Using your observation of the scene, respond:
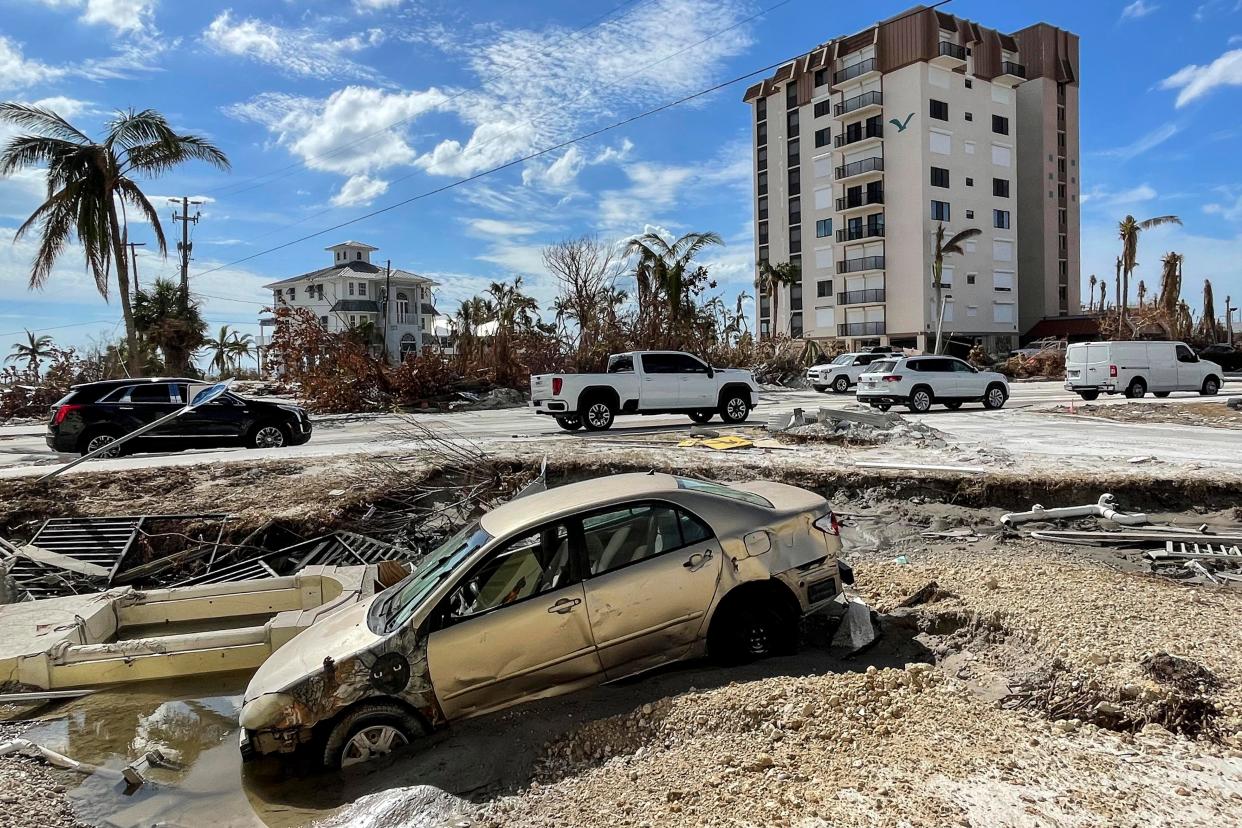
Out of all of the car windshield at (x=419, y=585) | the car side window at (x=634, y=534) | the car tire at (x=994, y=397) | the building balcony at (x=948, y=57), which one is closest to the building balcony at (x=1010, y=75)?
the building balcony at (x=948, y=57)

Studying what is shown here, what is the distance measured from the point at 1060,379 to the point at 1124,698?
144 ft

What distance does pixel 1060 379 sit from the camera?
43.1 meters

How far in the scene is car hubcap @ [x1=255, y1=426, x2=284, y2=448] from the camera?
1614 cm

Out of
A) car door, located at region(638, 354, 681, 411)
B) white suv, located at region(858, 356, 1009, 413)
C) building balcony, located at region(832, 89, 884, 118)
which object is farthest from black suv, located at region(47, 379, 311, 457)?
building balcony, located at region(832, 89, 884, 118)

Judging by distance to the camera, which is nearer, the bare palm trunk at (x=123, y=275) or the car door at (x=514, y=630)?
the car door at (x=514, y=630)

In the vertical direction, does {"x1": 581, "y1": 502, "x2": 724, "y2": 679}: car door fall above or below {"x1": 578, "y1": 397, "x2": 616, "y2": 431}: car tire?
below

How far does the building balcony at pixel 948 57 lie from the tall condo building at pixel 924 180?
0.39ft

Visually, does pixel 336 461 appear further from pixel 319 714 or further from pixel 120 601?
pixel 319 714

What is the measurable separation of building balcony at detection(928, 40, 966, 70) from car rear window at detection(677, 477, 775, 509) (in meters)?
62.1

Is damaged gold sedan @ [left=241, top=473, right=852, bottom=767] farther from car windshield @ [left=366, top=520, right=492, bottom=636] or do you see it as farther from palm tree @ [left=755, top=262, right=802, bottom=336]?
palm tree @ [left=755, top=262, right=802, bottom=336]

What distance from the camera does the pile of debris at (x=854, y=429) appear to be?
578 inches

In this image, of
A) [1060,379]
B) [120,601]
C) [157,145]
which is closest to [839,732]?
[120,601]

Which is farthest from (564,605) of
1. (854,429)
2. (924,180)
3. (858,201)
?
(858,201)

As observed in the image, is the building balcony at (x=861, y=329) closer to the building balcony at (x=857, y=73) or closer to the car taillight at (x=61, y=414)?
the building balcony at (x=857, y=73)
